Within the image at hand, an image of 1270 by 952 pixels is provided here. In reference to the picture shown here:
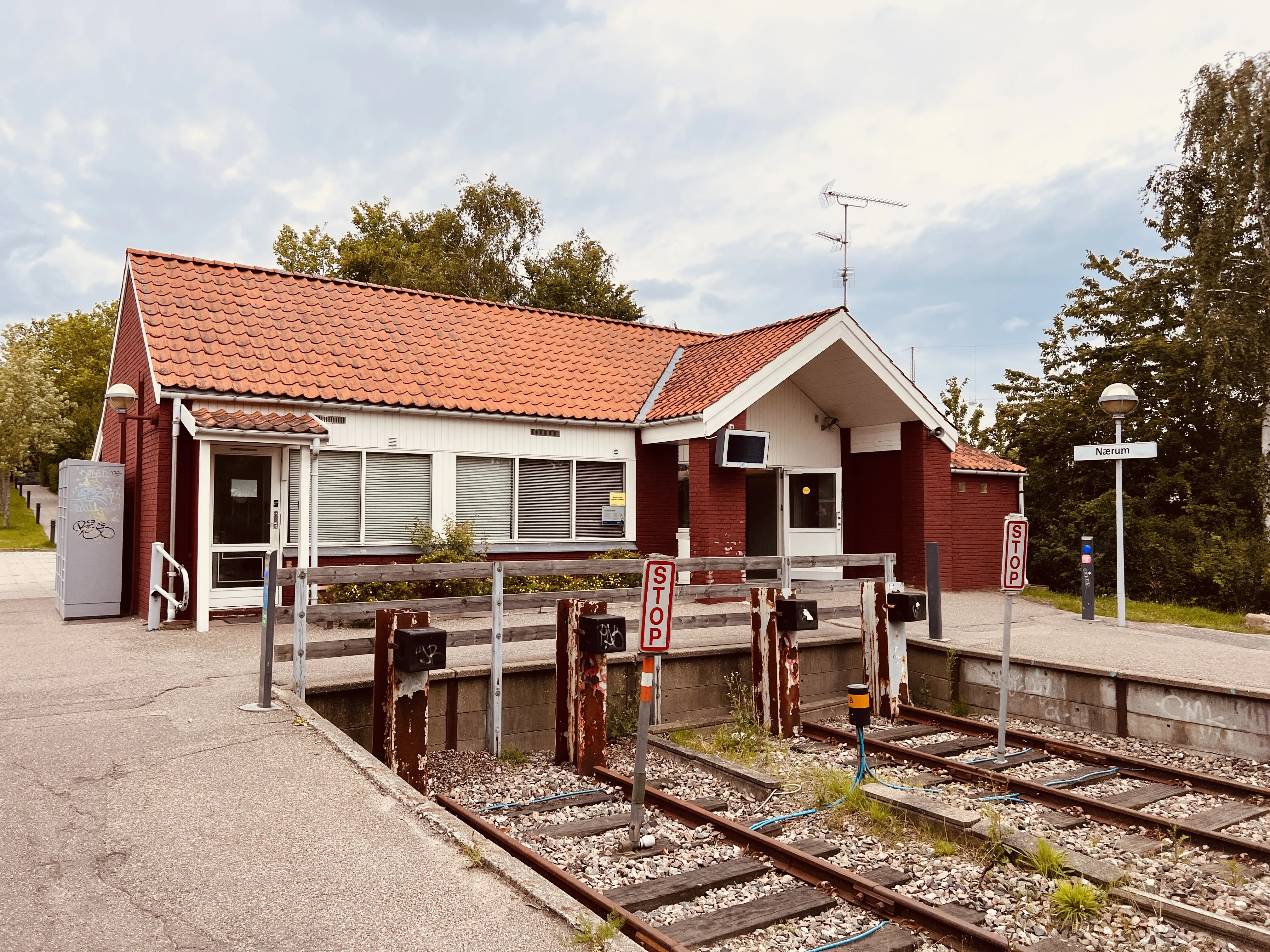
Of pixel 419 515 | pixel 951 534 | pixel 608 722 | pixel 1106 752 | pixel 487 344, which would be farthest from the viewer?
pixel 951 534

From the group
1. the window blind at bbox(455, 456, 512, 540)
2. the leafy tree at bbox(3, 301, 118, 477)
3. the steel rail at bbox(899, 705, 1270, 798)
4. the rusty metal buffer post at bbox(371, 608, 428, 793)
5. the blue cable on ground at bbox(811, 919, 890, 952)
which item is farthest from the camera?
the leafy tree at bbox(3, 301, 118, 477)

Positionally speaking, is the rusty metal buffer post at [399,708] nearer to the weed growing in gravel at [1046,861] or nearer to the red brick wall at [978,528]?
the weed growing in gravel at [1046,861]

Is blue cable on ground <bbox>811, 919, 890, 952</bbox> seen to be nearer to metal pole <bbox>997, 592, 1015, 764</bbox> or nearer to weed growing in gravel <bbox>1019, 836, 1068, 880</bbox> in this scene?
weed growing in gravel <bbox>1019, 836, 1068, 880</bbox>

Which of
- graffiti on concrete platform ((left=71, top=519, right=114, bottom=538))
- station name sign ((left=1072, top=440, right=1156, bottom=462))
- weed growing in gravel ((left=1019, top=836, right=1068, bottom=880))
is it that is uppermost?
station name sign ((left=1072, top=440, right=1156, bottom=462))

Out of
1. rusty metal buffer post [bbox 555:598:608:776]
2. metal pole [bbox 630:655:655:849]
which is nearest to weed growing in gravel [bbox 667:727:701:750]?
rusty metal buffer post [bbox 555:598:608:776]

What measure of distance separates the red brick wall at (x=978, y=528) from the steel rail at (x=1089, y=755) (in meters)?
8.02

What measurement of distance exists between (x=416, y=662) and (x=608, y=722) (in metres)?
2.94

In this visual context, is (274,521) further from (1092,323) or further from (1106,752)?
(1092,323)

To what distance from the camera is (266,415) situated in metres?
12.1

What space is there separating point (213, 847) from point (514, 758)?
4.04 meters

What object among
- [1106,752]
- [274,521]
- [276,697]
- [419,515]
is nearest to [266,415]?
[274,521]

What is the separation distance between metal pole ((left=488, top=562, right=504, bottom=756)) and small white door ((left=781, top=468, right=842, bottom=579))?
924cm

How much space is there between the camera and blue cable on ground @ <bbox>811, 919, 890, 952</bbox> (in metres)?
4.68

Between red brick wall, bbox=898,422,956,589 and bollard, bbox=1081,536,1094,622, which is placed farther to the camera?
red brick wall, bbox=898,422,956,589
